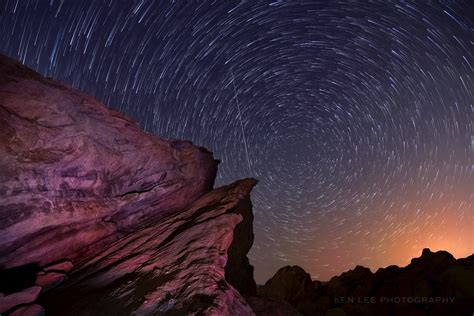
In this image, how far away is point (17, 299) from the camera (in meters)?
6.70

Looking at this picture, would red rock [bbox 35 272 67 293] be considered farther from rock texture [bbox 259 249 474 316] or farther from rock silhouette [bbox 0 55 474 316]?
rock texture [bbox 259 249 474 316]

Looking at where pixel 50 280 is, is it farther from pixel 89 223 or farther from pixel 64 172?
pixel 64 172

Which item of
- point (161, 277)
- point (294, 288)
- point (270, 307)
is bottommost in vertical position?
point (270, 307)

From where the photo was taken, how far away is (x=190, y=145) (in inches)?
721

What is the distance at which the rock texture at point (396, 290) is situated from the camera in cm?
1984

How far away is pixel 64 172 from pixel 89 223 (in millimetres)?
2387

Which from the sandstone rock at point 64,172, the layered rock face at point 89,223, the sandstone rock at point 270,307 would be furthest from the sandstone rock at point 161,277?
the sandstone rock at point 270,307

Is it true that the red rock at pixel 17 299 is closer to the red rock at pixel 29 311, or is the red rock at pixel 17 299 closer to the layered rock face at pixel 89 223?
the layered rock face at pixel 89 223

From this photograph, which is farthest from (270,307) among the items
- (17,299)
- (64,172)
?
(64,172)

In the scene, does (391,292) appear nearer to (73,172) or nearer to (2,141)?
(73,172)

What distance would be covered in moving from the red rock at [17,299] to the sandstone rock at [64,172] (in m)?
3.12

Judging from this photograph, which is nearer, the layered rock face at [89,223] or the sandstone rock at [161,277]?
the sandstone rock at [161,277]

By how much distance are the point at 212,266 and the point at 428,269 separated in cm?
2322

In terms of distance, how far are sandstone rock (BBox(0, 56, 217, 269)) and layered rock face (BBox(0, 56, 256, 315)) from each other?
4 centimetres
